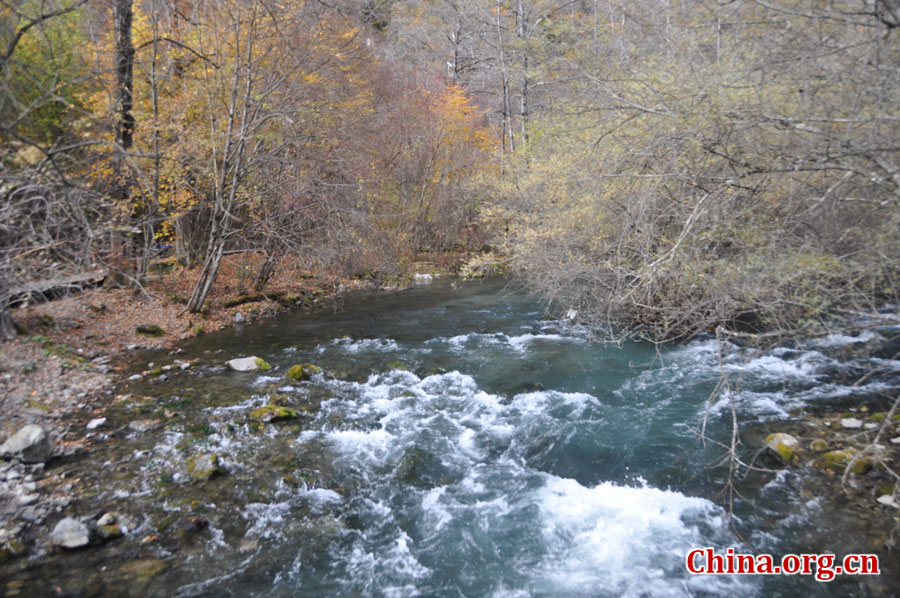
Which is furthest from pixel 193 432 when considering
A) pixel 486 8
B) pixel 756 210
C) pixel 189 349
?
pixel 486 8

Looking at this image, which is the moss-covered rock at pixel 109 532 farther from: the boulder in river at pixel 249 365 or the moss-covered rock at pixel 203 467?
the boulder in river at pixel 249 365

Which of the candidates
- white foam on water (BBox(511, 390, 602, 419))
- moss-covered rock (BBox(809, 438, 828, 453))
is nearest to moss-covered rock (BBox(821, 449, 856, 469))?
moss-covered rock (BBox(809, 438, 828, 453))

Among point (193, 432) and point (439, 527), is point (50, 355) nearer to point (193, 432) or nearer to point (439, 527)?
point (193, 432)

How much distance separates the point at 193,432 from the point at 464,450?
3.44 m

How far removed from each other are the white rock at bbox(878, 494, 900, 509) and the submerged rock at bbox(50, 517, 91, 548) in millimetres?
7048

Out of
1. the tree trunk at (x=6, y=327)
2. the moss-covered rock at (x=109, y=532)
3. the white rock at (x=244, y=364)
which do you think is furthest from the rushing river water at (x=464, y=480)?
the tree trunk at (x=6, y=327)

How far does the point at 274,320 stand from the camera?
44.0 ft

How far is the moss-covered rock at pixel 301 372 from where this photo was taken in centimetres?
875

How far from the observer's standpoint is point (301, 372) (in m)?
8.84

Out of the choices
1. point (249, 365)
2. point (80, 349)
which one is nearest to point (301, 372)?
point (249, 365)

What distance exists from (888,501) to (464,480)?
3.99 metres

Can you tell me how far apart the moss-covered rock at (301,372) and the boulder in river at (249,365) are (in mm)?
628

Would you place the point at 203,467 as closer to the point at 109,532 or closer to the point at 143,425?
the point at 109,532

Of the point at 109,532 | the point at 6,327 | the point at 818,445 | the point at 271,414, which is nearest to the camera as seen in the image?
the point at 109,532
